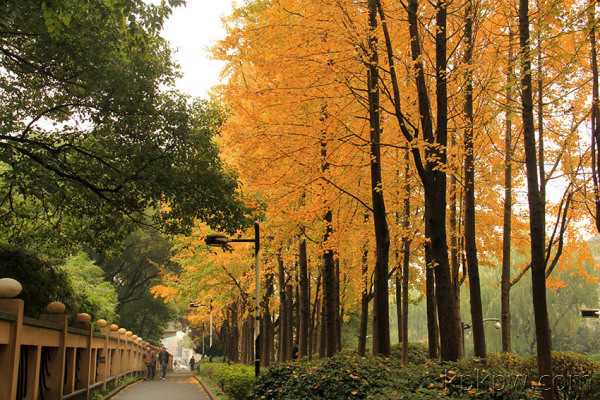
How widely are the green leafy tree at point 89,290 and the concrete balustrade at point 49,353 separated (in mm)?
1237

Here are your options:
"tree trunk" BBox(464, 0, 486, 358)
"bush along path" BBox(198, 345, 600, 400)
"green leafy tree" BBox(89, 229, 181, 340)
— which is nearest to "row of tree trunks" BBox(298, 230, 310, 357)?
"bush along path" BBox(198, 345, 600, 400)

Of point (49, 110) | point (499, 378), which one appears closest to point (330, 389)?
point (499, 378)

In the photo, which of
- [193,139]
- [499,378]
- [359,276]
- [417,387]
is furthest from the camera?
[359,276]

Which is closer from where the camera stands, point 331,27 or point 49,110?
point 331,27

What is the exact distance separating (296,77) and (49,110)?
475 centimetres

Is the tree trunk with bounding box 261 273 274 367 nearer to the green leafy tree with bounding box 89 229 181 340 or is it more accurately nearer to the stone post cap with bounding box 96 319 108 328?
the stone post cap with bounding box 96 319 108 328

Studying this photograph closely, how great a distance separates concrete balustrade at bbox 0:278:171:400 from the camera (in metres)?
9.31

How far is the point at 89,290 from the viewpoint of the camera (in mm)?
24672

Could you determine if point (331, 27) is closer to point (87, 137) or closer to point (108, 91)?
point (108, 91)

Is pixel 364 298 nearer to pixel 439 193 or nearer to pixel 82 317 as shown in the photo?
pixel 82 317

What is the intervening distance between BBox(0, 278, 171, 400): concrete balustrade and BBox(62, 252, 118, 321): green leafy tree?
124 cm

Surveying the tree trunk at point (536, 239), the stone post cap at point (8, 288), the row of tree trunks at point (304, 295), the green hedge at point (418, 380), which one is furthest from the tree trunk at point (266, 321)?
the tree trunk at point (536, 239)

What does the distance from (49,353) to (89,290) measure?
11656 mm

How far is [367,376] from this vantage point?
8039 millimetres
